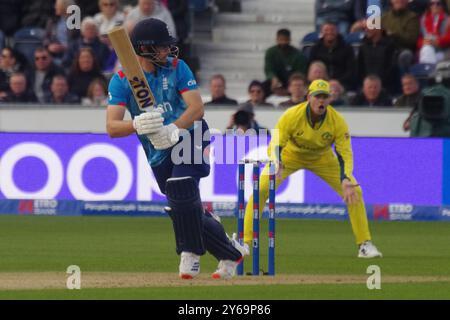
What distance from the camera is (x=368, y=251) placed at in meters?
14.4

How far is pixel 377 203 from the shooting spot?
63.5ft

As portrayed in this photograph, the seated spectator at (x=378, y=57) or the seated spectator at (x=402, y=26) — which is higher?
the seated spectator at (x=402, y=26)

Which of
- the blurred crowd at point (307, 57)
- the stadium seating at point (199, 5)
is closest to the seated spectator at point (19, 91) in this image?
the blurred crowd at point (307, 57)

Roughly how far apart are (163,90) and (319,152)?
424 cm

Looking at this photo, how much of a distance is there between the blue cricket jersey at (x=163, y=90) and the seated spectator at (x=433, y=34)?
10666mm

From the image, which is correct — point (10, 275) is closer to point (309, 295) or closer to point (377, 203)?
point (309, 295)

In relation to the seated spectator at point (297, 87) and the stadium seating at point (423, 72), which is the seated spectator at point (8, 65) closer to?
the seated spectator at point (297, 87)

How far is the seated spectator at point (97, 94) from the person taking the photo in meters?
21.1

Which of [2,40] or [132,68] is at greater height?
[132,68]

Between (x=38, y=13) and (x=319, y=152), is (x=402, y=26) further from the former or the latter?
(x=319, y=152)

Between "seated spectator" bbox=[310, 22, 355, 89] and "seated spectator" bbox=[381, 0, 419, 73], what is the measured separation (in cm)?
Answer: 81

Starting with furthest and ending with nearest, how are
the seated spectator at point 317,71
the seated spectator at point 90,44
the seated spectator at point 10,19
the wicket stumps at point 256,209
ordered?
the seated spectator at point 10,19 < the seated spectator at point 90,44 < the seated spectator at point 317,71 < the wicket stumps at point 256,209

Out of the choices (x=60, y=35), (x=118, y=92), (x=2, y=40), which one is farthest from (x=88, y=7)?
(x=118, y=92)
